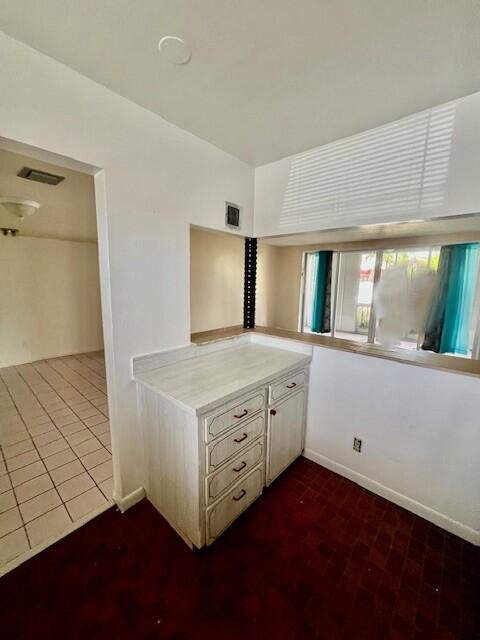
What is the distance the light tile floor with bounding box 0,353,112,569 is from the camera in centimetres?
141

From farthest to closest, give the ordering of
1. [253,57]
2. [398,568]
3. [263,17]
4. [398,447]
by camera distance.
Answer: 1. [398,447]
2. [398,568]
3. [253,57]
4. [263,17]

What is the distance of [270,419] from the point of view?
5.06 ft

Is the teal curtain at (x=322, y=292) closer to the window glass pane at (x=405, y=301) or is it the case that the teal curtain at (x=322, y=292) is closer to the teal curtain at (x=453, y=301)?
the teal curtain at (x=453, y=301)

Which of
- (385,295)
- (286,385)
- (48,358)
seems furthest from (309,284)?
(48,358)

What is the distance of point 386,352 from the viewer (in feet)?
5.39

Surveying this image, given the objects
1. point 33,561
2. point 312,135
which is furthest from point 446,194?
point 33,561

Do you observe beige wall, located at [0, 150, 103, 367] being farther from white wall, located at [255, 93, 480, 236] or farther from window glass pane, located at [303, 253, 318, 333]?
window glass pane, located at [303, 253, 318, 333]

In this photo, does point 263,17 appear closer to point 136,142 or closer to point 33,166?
point 136,142

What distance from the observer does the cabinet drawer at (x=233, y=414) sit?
1163 mm

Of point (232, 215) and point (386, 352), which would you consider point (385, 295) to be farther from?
point (232, 215)

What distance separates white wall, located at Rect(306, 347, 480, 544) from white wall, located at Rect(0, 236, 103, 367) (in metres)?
4.37

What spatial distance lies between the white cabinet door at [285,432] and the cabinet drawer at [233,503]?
0.41 feet

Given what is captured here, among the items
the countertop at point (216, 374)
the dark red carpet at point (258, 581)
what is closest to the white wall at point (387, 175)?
the countertop at point (216, 374)

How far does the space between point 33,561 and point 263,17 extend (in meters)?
2.56
